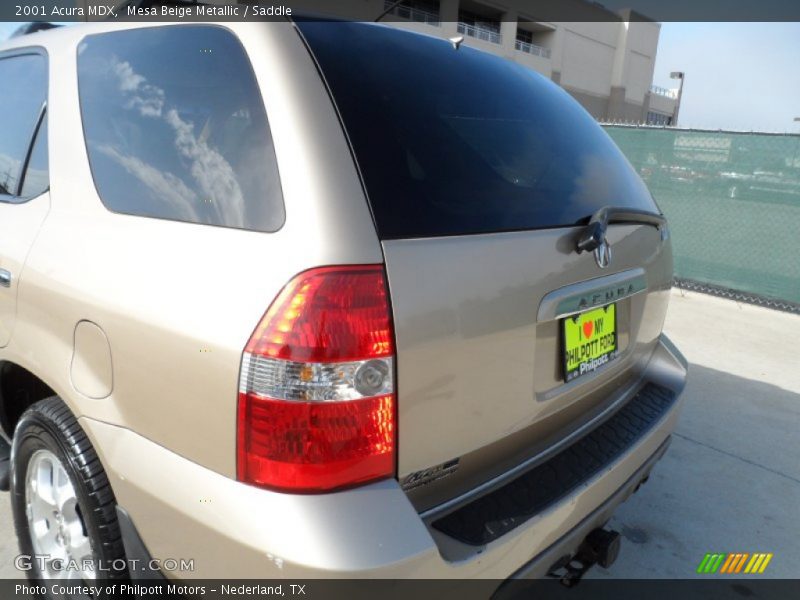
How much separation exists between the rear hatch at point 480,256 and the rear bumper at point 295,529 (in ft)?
0.48

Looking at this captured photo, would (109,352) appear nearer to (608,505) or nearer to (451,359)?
(451,359)

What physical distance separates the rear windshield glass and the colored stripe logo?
1.47 m

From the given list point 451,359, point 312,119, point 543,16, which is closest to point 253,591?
point 451,359

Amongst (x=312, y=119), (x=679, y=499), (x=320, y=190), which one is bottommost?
(x=679, y=499)

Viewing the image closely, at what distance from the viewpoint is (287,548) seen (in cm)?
113

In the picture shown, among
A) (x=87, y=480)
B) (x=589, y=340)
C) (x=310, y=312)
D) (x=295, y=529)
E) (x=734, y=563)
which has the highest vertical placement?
(x=310, y=312)

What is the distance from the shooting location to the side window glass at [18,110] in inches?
79.6

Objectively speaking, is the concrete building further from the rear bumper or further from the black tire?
the rear bumper

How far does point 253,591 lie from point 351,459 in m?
0.34

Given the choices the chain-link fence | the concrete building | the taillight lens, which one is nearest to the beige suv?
the taillight lens

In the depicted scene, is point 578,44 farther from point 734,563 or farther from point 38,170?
point 38,170

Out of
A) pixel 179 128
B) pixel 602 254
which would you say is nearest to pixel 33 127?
pixel 179 128

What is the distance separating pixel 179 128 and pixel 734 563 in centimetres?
262

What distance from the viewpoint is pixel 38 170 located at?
75.8 inches
